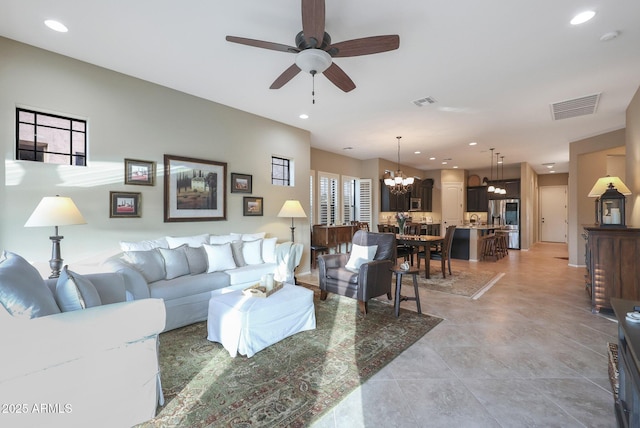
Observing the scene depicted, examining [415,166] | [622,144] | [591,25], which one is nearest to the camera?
[591,25]

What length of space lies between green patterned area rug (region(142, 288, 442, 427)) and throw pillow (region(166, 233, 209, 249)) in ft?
3.85

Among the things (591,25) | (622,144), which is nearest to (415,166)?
(622,144)

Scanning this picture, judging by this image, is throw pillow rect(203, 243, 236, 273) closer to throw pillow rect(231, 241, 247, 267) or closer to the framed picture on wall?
throw pillow rect(231, 241, 247, 267)

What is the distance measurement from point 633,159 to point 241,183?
6.02 m

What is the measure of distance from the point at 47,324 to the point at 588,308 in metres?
5.48

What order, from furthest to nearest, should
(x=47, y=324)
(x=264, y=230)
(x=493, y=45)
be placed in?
(x=264, y=230) → (x=493, y=45) → (x=47, y=324)

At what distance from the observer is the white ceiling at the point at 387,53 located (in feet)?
7.95

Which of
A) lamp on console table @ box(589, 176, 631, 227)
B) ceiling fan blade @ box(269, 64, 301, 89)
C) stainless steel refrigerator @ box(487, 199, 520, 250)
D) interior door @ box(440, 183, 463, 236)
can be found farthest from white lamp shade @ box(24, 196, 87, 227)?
stainless steel refrigerator @ box(487, 199, 520, 250)

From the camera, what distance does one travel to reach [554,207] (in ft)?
37.9

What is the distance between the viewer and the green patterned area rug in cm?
185

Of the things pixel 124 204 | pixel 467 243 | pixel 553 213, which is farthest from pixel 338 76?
pixel 553 213

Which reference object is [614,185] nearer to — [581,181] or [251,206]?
[581,181]

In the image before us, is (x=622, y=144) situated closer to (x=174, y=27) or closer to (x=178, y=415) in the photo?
(x=174, y=27)

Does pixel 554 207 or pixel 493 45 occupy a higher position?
pixel 493 45
